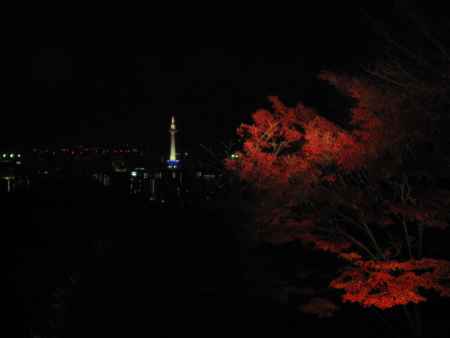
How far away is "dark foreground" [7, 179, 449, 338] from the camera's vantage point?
1125cm

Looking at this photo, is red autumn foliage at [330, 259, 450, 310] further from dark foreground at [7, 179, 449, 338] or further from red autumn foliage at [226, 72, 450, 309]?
dark foreground at [7, 179, 449, 338]

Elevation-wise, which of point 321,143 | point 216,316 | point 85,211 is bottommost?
point 216,316

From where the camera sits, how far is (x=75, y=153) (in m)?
101

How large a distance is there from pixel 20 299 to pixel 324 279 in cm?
853

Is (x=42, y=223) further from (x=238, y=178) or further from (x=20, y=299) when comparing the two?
(x=238, y=178)

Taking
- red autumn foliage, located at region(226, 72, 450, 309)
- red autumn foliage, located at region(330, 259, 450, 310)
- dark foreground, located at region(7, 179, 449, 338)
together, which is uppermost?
red autumn foliage, located at region(226, 72, 450, 309)

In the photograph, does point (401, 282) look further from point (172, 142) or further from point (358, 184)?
point (172, 142)

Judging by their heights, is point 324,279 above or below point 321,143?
below

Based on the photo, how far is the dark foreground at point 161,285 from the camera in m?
11.2

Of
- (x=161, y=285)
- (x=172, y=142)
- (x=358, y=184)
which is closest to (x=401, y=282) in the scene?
(x=358, y=184)

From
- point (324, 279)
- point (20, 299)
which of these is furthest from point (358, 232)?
point (20, 299)

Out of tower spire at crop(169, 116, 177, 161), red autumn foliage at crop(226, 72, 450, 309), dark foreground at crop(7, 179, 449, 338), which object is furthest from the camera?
tower spire at crop(169, 116, 177, 161)

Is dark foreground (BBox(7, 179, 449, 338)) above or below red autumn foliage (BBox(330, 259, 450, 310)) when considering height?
below

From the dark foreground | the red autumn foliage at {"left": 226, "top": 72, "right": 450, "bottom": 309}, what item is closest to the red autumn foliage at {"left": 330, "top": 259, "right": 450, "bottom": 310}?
the red autumn foliage at {"left": 226, "top": 72, "right": 450, "bottom": 309}
